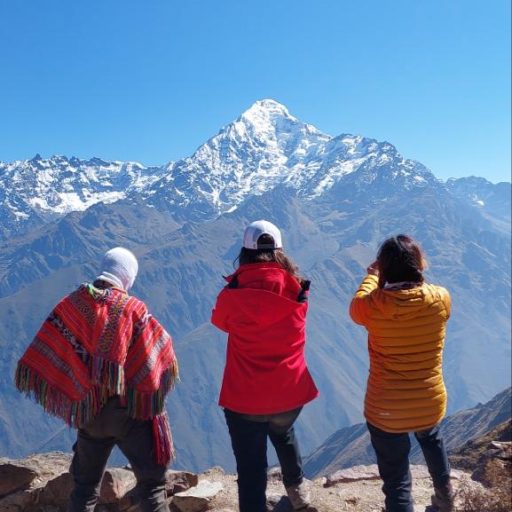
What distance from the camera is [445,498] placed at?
5.96 meters

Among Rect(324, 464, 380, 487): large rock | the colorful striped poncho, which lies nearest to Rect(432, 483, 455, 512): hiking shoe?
Rect(324, 464, 380, 487): large rock

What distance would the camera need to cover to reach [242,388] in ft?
18.0

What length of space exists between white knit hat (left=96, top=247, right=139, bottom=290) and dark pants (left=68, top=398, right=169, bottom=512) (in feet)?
3.62

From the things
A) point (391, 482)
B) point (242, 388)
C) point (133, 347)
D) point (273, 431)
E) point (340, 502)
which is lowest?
point (340, 502)

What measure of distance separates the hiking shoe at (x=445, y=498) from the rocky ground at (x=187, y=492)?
39 cm

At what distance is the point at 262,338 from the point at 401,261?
1.50 m

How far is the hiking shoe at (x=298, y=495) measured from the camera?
6.23 metres

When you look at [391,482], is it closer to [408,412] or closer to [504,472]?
[408,412]

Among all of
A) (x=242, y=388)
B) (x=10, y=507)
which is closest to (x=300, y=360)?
(x=242, y=388)

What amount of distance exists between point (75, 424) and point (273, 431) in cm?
189

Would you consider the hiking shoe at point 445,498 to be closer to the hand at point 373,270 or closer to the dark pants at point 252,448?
the dark pants at point 252,448

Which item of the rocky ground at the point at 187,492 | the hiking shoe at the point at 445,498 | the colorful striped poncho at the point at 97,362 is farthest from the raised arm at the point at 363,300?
the rocky ground at the point at 187,492

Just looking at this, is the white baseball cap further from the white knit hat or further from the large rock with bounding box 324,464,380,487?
the large rock with bounding box 324,464,380,487

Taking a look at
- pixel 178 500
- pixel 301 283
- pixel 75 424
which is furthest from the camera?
pixel 178 500
